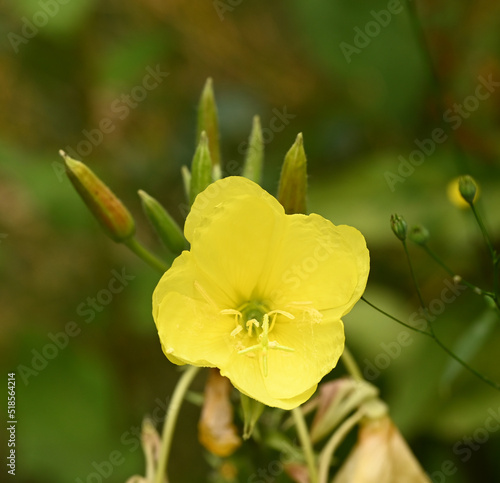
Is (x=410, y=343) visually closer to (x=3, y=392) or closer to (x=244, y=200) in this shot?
(x=244, y=200)

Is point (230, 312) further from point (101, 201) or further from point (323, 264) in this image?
point (101, 201)

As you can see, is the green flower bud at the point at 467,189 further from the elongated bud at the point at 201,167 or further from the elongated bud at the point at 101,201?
the elongated bud at the point at 101,201

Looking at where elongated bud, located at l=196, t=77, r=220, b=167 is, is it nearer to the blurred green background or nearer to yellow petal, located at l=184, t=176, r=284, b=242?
yellow petal, located at l=184, t=176, r=284, b=242

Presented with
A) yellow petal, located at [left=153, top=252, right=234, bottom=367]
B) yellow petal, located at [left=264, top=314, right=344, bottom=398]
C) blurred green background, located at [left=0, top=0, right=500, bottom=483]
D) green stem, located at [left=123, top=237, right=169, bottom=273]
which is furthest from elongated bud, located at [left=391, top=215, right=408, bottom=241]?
blurred green background, located at [left=0, top=0, right=500, bottom=483]

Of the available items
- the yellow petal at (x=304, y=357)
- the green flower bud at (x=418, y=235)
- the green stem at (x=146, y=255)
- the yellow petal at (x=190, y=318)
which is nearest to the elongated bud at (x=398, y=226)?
the green flower bud at (x=418, y=235)

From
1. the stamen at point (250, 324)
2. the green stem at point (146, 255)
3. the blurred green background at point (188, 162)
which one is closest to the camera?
the stamen at point (250, 324)

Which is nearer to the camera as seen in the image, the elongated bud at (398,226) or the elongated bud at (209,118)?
the elongated bud at (398,226)
